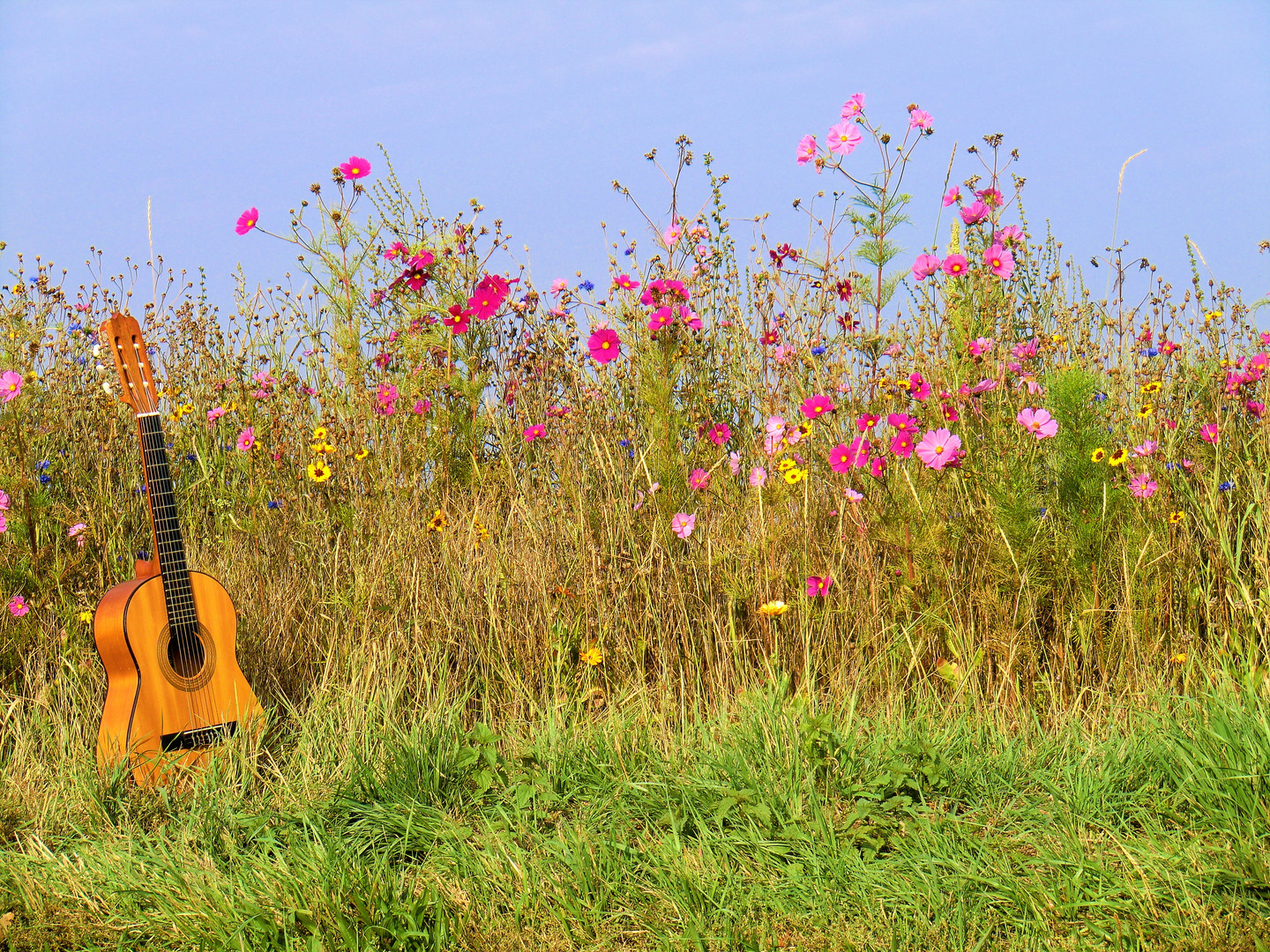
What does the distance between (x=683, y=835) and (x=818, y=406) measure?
1498 mm

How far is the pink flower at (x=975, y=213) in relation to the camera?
3303mm

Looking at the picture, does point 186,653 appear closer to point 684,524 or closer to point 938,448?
point 684,524

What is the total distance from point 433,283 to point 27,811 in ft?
7.59

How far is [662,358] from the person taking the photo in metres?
3.16

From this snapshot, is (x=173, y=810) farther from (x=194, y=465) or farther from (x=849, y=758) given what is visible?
(x=194, y=465)

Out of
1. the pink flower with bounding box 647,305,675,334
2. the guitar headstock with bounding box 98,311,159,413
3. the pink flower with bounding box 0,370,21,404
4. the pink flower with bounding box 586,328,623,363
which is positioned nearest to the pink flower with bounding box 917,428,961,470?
the pink flower with bounding box 647,305,675,334

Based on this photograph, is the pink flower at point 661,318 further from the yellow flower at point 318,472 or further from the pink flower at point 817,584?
the yellow flower at point 318,472

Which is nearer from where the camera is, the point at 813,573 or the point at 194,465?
→ the point at 813,573

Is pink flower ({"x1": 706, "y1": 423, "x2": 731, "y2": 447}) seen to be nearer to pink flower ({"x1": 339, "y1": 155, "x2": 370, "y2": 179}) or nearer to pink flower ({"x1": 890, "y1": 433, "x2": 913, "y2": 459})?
pink flower ({"x1": 890, "y1": 433, "x2": 913, "y2": 459})

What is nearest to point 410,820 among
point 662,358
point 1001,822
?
point 1001,822

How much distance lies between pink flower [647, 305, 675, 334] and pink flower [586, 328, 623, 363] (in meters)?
0.22

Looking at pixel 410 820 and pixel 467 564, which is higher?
pixel 467 564

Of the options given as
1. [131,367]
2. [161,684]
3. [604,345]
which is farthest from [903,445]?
[131,367]

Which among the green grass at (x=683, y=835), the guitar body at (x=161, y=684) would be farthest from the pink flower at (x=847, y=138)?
the guitar body at (x=161, y=684)
